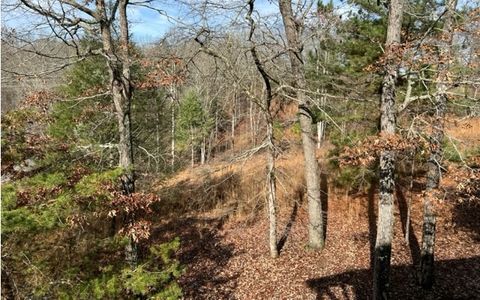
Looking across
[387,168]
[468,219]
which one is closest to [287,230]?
[468,219]

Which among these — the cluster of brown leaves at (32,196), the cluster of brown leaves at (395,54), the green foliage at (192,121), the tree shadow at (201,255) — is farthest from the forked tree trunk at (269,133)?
the green foliage at (192,121)

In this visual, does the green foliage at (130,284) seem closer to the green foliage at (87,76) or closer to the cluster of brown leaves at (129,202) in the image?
the cluster of brown leaves at (129,202)

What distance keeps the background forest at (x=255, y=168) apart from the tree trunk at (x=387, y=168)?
0.08ft

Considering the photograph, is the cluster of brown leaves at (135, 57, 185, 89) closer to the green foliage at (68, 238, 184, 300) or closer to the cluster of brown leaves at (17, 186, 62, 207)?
the green foliage at (68, 238, 184, 300)

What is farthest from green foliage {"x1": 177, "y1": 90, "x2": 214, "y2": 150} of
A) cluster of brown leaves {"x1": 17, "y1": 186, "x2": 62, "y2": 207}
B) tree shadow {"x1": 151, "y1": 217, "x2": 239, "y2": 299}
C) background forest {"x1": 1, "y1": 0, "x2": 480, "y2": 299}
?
cluster of brown leaves {"x1": 17, "y1": 186, "x2": 62, "y2": 207}

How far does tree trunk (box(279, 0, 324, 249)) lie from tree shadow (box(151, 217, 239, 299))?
270 cm

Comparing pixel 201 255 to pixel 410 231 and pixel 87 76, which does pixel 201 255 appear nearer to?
pixel 410 231

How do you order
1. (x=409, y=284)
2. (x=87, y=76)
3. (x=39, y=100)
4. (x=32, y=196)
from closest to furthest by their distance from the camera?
1. (x=32, y=196)
2. (x=39, y=100)
3. (x=409, y=284)
4. (x=87, y=76)

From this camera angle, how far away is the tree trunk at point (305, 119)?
36.0 feet

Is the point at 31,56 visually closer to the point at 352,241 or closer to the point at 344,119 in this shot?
the point at 344,119

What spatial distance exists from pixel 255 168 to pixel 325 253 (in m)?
7.73

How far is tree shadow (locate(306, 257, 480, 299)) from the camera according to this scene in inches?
364

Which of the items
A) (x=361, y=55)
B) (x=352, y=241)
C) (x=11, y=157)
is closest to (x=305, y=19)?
(x=361, y=55)

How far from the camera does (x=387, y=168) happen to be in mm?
7148
